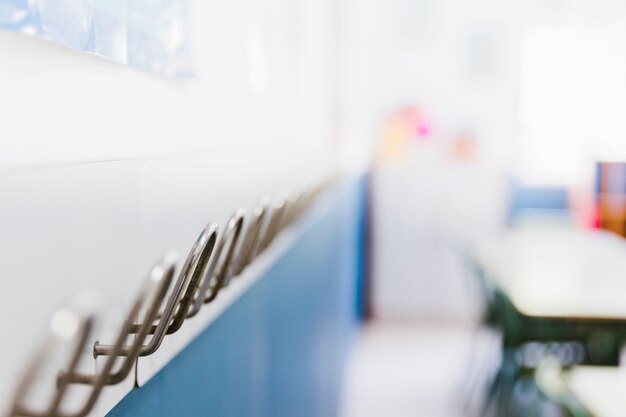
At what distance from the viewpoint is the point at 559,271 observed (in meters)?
4.32

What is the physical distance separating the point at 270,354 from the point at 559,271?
2.88 metres

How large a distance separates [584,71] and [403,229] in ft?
6.95

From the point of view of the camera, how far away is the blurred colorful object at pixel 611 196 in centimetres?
716

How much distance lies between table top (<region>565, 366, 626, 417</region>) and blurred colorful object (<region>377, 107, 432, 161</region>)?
4811 millimetres

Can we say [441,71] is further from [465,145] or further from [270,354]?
[270,354]

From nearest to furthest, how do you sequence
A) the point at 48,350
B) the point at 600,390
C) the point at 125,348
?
the point at 48,350
the point at 125,348
the point at 600,390

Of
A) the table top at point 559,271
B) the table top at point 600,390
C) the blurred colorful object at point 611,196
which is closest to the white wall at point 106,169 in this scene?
the table top at point 600,390

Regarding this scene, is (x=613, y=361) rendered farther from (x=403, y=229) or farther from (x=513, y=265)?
(x=403, y=229)

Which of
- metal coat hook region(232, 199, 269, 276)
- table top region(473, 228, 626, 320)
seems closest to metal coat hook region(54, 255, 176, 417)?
metal coat hook region(232, 199, 269, 276)

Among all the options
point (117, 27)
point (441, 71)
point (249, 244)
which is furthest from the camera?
point (441, 71)

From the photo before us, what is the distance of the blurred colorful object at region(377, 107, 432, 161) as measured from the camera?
7492 mm

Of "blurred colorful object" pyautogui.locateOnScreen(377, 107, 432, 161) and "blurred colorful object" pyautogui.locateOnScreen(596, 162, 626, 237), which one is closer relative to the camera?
"blurred colorful object" pyautogui.locateOnScreen(596, 162, 626, 237)

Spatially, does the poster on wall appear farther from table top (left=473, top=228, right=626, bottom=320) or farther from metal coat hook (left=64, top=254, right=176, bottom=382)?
table top (left=473, top=228, right=626, bottom=320)

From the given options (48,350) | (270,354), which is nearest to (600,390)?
(270,354)
